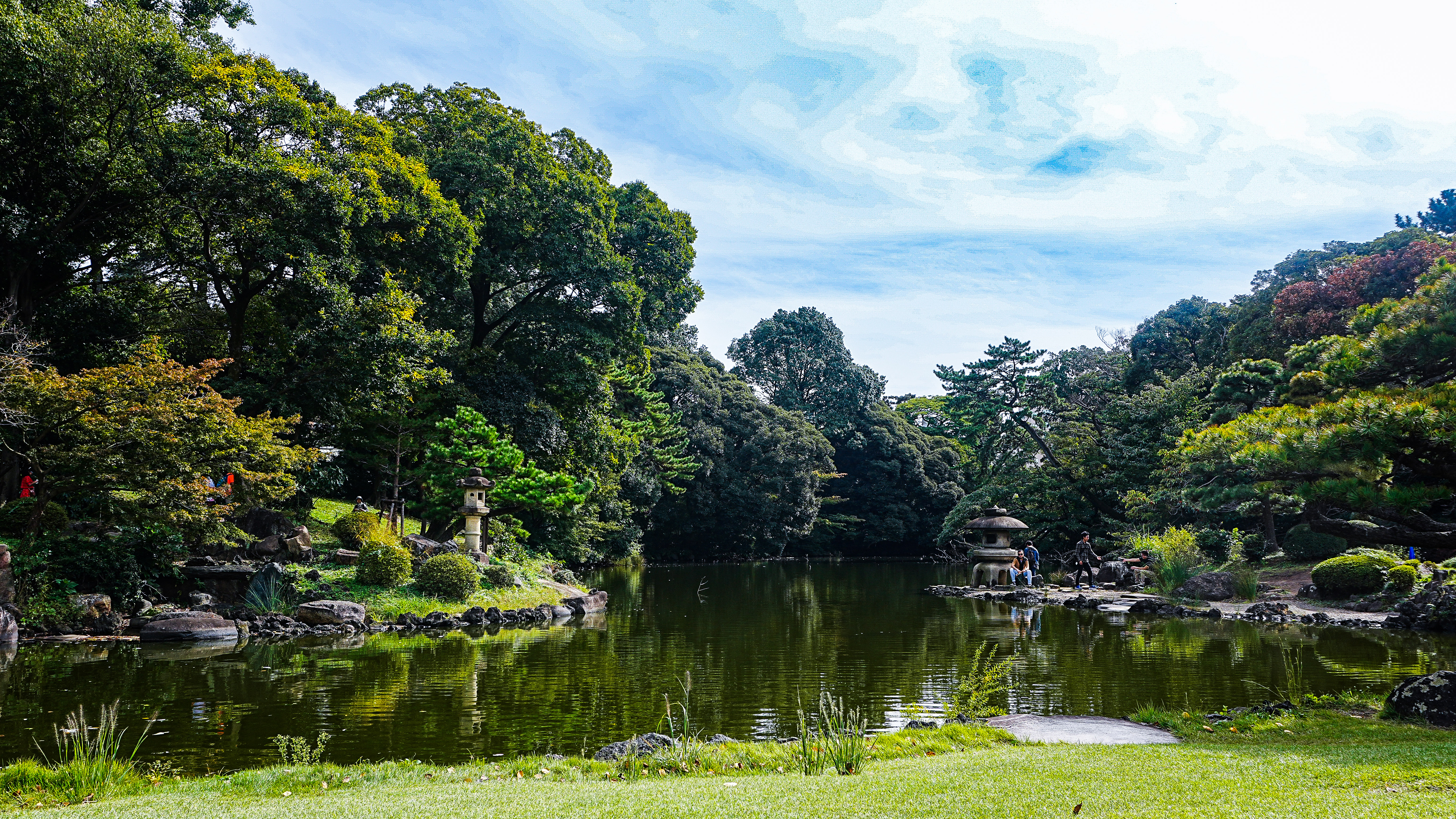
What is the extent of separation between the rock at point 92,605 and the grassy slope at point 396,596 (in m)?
2.87

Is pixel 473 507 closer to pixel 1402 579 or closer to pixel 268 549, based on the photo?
pixel 268 549

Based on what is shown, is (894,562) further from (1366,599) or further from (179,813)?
(179,813)

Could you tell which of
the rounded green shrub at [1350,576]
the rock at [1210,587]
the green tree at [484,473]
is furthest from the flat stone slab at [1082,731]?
the green tree at [484,473]

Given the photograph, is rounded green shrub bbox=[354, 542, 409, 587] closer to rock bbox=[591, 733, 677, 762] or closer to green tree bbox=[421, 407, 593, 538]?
green tree bbox=[421, 407, 593, 538]

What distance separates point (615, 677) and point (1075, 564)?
18.3 meters

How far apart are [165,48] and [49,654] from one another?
35.1ft

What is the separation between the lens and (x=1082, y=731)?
23.5 feet

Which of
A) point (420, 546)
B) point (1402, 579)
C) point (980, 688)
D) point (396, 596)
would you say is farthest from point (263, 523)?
point (1402, 579)

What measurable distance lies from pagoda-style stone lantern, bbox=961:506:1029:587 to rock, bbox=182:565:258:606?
18.7 meters

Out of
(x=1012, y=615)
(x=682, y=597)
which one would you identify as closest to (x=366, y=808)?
(x=1012, y=615)

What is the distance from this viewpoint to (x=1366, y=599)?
1583 cm

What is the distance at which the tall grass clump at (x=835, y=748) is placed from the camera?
5.71 metres

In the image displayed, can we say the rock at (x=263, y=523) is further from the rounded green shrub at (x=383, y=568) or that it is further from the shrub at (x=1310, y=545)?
the shrub at (x=1310, y=545)

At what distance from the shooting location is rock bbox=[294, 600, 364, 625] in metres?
14.5
